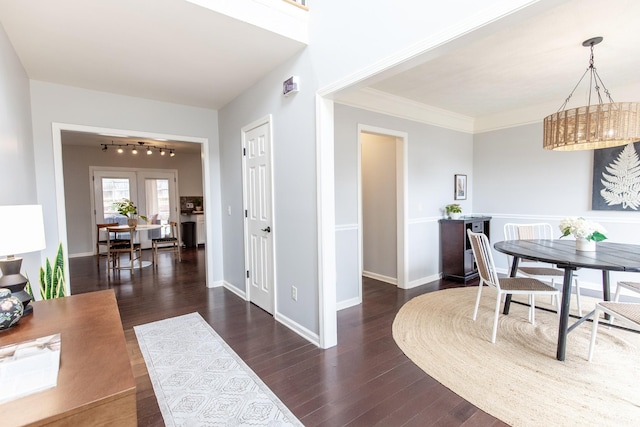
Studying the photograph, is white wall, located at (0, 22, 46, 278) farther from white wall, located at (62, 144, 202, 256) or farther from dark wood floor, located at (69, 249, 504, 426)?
white wall, located at (62, 144, 202, 256)

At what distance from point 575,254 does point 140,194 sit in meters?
8.47

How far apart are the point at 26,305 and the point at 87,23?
1983 millimetres

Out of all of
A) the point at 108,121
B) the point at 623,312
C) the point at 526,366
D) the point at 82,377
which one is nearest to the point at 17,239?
the point at 82,377

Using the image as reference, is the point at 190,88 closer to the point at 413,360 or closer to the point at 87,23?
the point at 87,23

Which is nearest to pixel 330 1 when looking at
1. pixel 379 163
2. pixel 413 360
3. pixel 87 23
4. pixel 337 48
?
pixel 337 48

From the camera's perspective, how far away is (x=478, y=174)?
5.14m

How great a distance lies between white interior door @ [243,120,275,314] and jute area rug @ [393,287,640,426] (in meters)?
1.46

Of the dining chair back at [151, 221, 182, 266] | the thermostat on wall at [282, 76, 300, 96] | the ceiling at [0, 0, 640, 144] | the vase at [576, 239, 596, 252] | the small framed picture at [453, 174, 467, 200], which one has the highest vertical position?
the ceiling at [0, 0, 640, 144]

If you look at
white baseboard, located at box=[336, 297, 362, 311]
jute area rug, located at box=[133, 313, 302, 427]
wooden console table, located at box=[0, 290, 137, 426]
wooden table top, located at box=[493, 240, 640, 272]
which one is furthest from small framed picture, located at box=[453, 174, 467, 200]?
wooden console table, located at box=[0, 290, 137, 426]

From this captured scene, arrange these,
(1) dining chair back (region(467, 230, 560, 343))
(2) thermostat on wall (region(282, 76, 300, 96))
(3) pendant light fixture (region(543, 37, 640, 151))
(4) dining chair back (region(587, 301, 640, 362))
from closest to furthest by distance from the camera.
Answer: (4) dining chair back (region(587, 301, 640, 362)) → (3) pendant light fixture (region(543, 37, 640, 151)) → (1) dining chair back (region(467, 230, 560, 343)) → (2) thermostat on wall (region(282, 76, 300, 96))

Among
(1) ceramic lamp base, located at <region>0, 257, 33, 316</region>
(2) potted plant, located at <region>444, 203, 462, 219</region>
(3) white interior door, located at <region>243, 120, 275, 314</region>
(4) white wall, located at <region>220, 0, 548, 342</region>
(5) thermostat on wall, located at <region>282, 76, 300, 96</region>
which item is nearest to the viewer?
(1) ceramic lamp base, located at <region>0, 257, 33, 316</region>

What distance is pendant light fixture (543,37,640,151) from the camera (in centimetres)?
234

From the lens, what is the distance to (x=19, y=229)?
1.37m

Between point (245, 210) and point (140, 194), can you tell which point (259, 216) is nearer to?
point (245, 210)
